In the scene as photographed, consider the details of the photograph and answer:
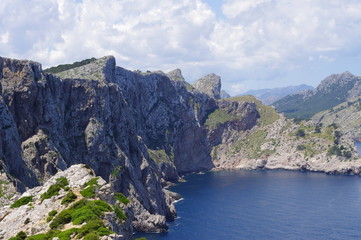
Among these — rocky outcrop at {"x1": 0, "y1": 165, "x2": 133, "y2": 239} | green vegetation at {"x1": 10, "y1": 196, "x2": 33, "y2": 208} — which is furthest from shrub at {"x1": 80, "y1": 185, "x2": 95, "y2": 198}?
green vegetation at {"x1": 10, "y1": 196, "x2": 33, "y2": 208}

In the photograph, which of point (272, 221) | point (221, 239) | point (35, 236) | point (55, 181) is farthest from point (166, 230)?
point (35, 236)

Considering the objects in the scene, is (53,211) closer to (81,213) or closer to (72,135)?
(81,213)

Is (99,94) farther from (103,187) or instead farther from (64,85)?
(103,187)

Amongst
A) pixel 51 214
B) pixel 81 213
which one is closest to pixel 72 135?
pixel 51 214

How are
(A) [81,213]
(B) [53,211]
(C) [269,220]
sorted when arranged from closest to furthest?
(A) [81,213] < (B) [53,211] < (C) [269,220]

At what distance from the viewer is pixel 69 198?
5547 cm

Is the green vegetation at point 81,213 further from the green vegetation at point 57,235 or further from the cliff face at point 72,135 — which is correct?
the cliff face at point 72,135

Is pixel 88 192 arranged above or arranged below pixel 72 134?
below

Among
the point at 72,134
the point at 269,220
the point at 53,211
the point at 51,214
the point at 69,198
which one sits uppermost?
the point at 72,134

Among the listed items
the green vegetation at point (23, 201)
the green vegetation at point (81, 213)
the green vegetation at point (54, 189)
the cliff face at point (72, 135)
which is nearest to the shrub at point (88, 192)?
the green vegetation at point (81, 213)

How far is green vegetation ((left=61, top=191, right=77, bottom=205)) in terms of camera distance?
54947 millimetres

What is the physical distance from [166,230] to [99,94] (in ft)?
203

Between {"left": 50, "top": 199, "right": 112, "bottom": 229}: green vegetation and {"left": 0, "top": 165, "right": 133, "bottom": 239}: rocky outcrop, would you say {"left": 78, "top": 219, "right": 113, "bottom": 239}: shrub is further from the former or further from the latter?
{"left": 50, "top": 199, "right": 112, "bottom": 229}: green vegetation

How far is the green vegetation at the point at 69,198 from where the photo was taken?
5495 cm
